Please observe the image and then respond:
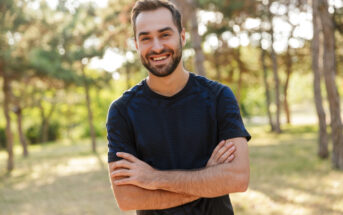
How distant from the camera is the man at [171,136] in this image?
2455 millimetres

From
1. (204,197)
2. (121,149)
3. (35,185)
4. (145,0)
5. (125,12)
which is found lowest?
(35,185)

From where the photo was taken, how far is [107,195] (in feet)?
37.2

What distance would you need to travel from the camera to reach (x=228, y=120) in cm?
249

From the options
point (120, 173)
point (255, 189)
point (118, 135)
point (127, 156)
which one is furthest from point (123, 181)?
point (255, 189)

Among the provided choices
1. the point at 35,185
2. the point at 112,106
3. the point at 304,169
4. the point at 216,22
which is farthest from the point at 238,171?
the point at 216,22

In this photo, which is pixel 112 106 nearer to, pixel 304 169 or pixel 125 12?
pixel 304 169

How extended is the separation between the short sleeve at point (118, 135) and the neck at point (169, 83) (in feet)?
0.94

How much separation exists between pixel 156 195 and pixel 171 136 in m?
0.39

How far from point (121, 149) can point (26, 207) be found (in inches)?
366

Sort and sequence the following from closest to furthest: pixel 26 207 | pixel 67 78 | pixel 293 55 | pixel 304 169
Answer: pixel 26 207
pixel 304 169
pixel 67 78
pixel 293 55

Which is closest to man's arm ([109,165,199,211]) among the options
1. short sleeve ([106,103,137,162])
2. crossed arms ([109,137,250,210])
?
crossed arms ([109,137,250,210])

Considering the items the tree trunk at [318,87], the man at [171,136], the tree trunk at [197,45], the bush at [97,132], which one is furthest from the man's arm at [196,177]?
the bush at [97,132]

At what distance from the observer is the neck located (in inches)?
100

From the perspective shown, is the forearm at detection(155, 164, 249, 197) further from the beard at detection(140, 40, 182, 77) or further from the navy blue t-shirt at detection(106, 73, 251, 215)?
the beard at detection(140, 40, 182, 77)
